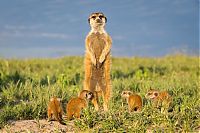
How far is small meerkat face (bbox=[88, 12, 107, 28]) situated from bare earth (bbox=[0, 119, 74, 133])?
1655 millimetres

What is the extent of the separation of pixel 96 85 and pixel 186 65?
10200mm

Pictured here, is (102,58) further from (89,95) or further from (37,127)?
(37,127)

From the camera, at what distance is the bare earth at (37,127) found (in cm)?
535

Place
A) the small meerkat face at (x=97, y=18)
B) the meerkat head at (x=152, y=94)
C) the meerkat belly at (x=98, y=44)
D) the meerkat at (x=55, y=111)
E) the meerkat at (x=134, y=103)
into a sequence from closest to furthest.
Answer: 1. the meerkat at (x=55, y=111)
2. the meerkat at (x=134, y=103)
3. the meerkat head at (x=152, y=94)
4. the small meerkat face at (x=97, y=18)
5. the meerkat belly at (x=98, y=44)

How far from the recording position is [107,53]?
653 cm

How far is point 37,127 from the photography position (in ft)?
18.1

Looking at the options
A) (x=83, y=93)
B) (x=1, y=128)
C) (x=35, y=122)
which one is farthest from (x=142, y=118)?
(x=1, y=128)

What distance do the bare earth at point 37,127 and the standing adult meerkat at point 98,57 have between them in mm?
1087

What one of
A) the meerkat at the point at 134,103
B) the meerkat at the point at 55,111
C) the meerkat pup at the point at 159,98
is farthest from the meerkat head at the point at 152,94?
the meerkat at the point at 55,111

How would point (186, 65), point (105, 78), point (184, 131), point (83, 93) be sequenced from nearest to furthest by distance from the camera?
point (184, 131), point (83, 93), point (105, 78), point (186, 65)

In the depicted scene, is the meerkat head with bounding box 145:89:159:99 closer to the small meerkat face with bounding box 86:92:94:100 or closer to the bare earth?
the small meerkat face with bounding box 86:92:94:100

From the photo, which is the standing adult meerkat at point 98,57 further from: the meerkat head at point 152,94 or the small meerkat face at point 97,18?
the meerkat head at point 152,94

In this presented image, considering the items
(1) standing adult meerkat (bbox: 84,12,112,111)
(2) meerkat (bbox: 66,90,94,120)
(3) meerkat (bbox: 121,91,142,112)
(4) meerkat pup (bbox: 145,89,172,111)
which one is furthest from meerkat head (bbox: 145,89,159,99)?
(2) meerkat (bbox: 66,90,94,120)

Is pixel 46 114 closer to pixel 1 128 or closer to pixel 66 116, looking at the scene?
pixel 66 116
